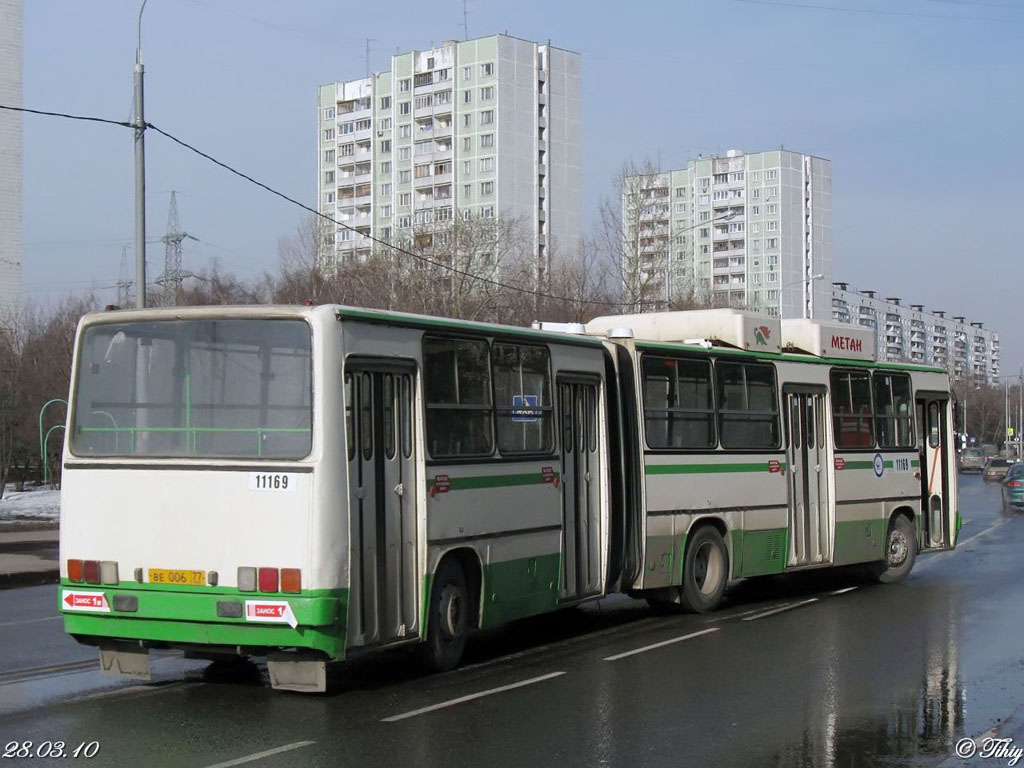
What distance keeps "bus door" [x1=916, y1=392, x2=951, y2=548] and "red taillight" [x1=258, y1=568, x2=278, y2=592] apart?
12380 mm

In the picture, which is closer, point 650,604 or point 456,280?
point 650,604

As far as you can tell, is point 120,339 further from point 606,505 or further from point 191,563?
point 606,505

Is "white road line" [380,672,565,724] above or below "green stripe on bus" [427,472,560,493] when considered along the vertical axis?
below

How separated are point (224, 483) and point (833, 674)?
526cm

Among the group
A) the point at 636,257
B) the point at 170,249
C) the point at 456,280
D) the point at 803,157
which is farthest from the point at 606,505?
the point at 803,157

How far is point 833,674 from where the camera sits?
432 inches

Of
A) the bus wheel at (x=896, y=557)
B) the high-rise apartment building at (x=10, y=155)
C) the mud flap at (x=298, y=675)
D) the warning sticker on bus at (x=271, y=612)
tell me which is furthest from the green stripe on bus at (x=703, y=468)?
the high-rise apartment building at (x=10, y=155)

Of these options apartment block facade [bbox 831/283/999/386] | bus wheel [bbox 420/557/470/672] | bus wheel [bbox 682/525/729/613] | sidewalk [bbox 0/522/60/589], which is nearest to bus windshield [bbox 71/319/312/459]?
bus wheel [bbox 420/557/470/672]

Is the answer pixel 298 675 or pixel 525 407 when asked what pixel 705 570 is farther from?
pixel 298 675

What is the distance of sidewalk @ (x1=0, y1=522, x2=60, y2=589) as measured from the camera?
18631 millimetres

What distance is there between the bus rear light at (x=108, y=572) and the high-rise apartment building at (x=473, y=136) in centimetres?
9151

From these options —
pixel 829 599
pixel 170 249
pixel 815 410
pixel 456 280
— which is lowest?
pixel 829 599

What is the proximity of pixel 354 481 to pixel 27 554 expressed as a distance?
14141mm

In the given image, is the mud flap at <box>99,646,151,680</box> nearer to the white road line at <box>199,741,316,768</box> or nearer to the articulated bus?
the articulated bus
